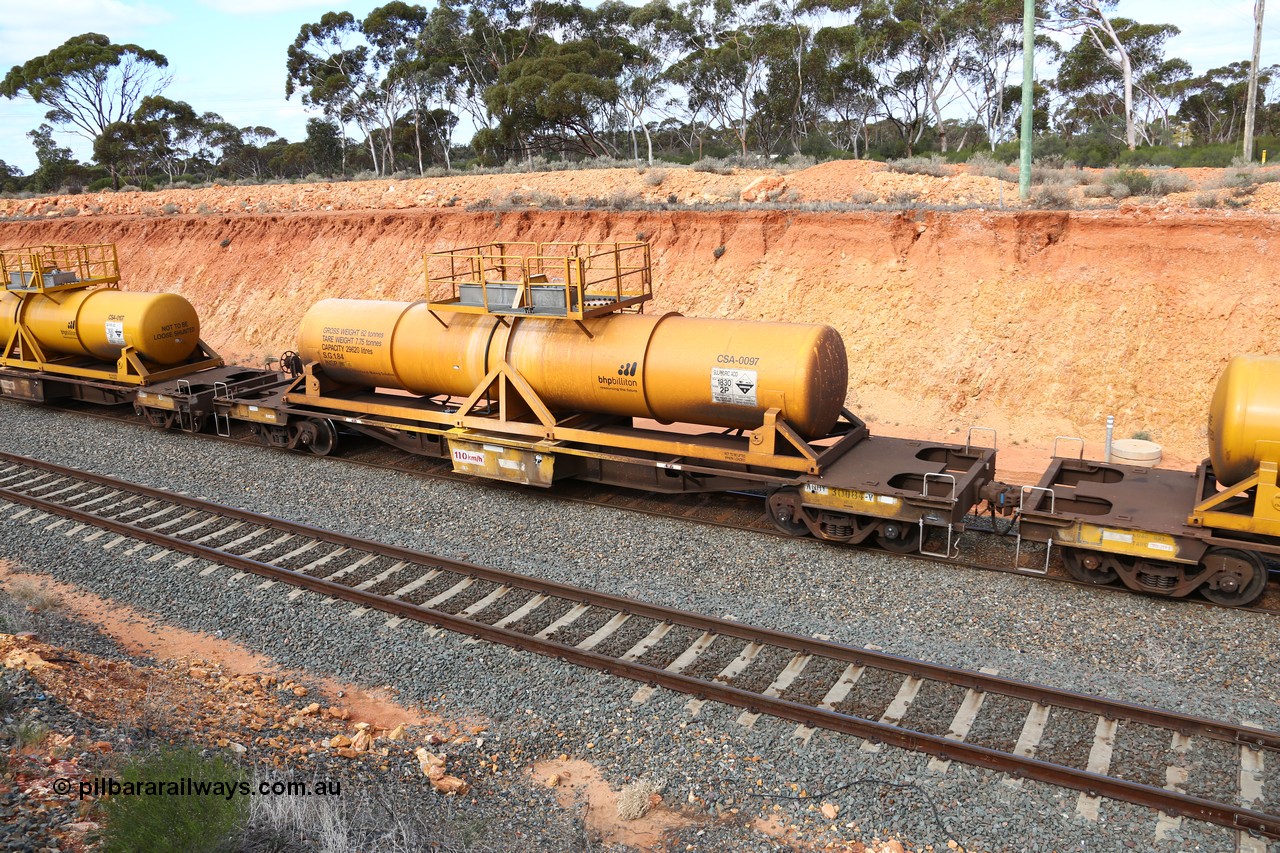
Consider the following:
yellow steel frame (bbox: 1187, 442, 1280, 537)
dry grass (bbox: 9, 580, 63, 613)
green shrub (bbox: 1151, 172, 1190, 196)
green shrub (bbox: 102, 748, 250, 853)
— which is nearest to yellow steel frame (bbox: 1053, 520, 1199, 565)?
yellow steel frame (bbox: 1187, 442, 1280, 537)

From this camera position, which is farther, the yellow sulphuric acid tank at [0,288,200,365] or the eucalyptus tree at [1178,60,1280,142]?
the eucalyptus tree at [1178,60,1280,142]

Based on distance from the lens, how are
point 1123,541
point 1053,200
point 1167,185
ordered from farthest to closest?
1. point 1167,185
2. point 1053,200
3. point 1123,541

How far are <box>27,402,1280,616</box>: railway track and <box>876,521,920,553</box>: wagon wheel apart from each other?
89mm

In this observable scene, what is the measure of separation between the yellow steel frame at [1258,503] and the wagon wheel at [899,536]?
10.0 feet

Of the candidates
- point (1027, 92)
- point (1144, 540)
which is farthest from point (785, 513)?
point (1027, 92)

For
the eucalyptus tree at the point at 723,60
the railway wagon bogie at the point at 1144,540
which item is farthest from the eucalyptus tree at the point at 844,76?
the railway wagon bogie at the point at 1144,540

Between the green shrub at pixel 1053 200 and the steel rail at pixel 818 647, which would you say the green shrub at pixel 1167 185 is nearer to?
the green shrub at pixel 1053 200

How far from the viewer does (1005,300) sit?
1861 centimetres

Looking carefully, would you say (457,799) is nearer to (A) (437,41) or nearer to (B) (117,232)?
(B) (117,232)

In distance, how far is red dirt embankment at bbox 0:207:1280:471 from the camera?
16.7 meters

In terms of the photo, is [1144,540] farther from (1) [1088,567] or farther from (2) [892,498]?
(2) [892,498]

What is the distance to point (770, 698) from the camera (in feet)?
26.4

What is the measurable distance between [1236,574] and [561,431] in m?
8.57

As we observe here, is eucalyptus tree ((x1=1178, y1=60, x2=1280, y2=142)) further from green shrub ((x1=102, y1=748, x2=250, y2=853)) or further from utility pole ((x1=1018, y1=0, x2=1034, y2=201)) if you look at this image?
green shrub ((x1=102, y1=748, x2=250, y2=853))
